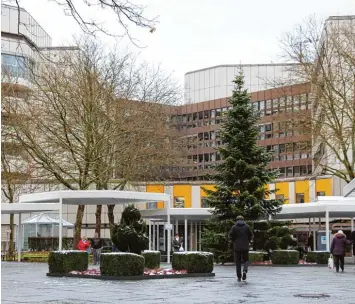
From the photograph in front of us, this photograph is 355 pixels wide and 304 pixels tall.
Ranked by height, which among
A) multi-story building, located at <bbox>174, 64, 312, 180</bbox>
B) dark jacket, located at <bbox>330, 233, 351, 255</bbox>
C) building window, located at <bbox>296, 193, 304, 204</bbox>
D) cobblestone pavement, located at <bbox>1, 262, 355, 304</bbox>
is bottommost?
cobblestone pavement, located at <bbox>1, 262, 355, 304</bbox>

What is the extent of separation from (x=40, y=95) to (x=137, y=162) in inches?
276

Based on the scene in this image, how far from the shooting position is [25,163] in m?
45.8

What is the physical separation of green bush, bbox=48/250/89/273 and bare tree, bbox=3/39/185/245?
1711cm

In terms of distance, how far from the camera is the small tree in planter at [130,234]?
22047 millimetres

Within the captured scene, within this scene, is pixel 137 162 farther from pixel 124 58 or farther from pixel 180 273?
pixel 180 273

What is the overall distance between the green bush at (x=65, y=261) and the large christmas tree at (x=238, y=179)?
12025 millimetres

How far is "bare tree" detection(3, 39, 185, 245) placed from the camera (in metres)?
40.2

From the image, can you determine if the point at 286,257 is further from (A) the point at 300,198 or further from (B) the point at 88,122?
(A) the point at 300,198

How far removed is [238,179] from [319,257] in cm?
529

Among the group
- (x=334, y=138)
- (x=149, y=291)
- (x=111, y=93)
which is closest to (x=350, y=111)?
(x=334, y=138)

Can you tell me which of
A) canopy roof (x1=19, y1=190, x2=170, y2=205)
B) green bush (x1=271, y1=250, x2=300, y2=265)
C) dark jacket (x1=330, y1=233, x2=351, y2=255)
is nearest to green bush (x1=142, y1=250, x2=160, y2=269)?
dark jacket (x1=330, y1=233, x2=351, y2=255)

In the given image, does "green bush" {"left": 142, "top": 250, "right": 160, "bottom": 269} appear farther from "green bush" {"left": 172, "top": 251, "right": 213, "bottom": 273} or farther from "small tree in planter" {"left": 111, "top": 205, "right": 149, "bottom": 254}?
"green bush" {"left": 172, "top": 251, "right": 213, "bottom": 273}

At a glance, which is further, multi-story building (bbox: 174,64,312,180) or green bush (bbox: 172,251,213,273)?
multi-story building (bbox: 174,64,312,180)

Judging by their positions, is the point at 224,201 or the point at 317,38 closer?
the point at 224,201
